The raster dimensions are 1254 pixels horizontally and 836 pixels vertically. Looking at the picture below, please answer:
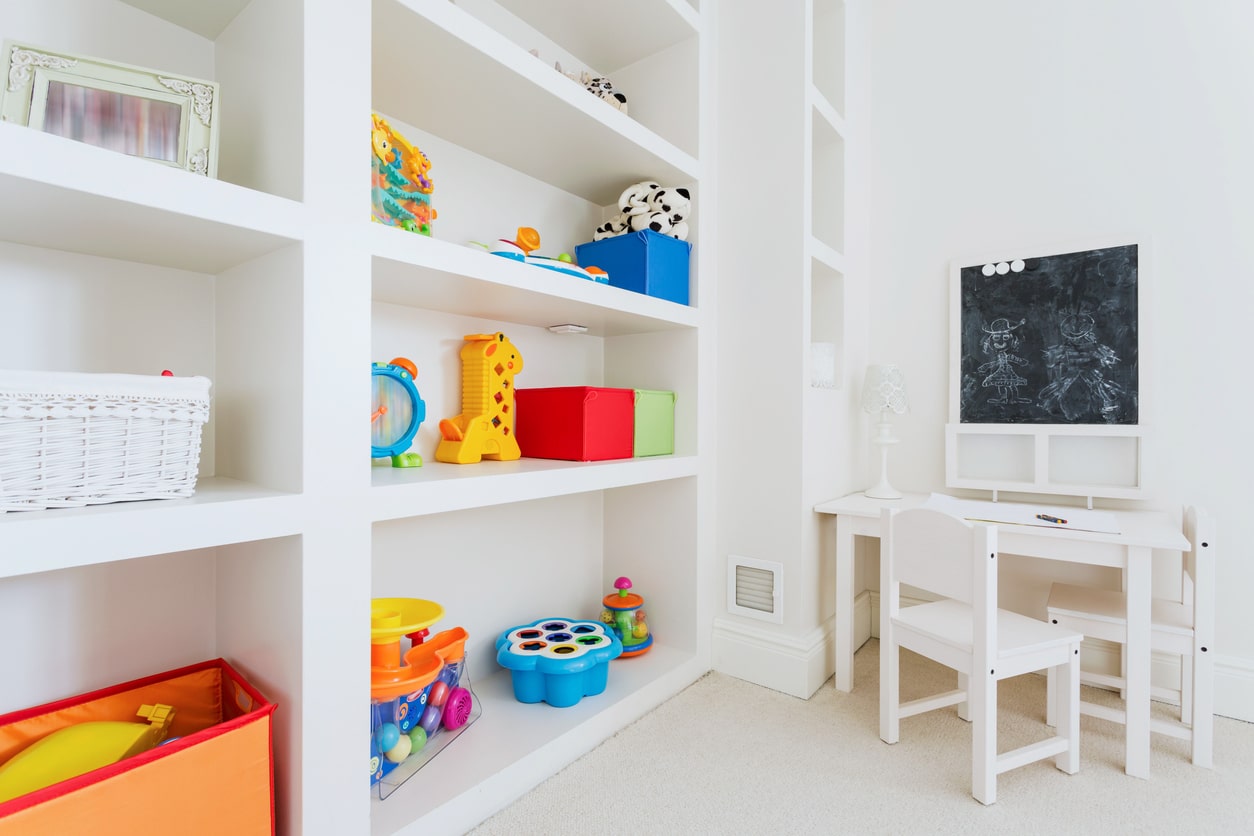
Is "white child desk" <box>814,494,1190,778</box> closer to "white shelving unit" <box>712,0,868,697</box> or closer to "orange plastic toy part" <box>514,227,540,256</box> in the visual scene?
"white shelving unit" <box>712,0,868,697</box>

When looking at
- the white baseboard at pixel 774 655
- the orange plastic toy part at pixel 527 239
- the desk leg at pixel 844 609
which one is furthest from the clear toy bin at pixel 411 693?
the desk leg at pixel 844 609

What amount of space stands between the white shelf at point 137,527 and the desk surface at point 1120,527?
1.53 metres

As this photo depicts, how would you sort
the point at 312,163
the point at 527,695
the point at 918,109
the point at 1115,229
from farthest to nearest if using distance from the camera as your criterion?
the point at 918,109
the point at 1115,229
the point at 527,695
the point at 312,163

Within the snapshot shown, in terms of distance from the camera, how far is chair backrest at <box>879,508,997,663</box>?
1.44m

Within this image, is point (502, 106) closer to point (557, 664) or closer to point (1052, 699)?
point (557, 664)

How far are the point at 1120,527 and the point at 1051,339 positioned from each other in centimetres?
76

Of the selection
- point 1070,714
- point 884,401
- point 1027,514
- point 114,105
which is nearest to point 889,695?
point 1070,714

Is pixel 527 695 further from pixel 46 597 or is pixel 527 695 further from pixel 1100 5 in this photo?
pixel 1100 5

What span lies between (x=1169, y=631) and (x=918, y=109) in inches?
79.4

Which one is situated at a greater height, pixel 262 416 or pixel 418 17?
pixel 418 17

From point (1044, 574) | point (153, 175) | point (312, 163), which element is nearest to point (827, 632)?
point (1044, 574)

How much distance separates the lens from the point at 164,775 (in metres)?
0.90

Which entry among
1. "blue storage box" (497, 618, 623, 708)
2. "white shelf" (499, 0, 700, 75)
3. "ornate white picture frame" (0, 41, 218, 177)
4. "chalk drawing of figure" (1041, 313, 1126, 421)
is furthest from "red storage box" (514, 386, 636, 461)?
"chalk drawing of figure" (1041, 313, 1126, 421)

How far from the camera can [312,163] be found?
1.06 m
